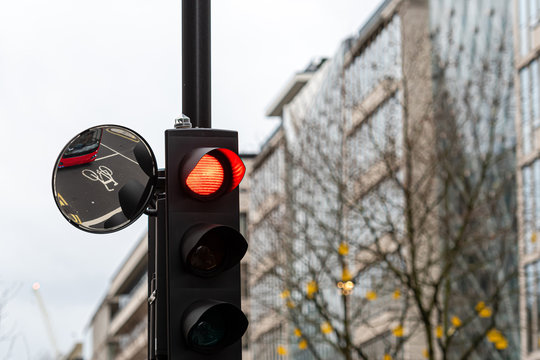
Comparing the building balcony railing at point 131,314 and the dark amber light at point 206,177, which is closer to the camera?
the dark amber light at point 206,177

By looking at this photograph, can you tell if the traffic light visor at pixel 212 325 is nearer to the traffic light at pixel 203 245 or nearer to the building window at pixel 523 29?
the traffic light at pixel 203 245

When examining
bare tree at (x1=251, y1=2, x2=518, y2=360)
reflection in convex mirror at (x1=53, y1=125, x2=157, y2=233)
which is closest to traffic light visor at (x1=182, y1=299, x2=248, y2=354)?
reflection in convex mirror at (x1=53, y1=125, x2=157, y2=233)

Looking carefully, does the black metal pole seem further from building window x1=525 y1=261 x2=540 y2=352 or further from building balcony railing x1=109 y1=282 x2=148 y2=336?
building balcony railing x1=109 y1=282 x2=148 y2=336

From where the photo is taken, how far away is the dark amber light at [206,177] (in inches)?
150

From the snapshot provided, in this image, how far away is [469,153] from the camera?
78.3ft

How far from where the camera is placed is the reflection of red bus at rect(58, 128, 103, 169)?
162 inches

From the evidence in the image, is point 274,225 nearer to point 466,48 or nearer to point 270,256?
point 270,256

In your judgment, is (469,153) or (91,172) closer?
(91,172)

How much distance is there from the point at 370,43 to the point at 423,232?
19755mm

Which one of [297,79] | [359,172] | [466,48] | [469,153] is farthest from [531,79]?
[297,79]

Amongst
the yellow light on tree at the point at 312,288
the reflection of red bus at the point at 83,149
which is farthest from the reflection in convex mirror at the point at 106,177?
the yellow light on tree at the point at 312,288

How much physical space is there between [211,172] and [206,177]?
31 millimetres

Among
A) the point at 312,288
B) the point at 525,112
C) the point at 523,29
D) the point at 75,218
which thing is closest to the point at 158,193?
the point at 75,218

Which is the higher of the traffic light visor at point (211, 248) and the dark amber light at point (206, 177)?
the dark amber light at point (206, 177)
